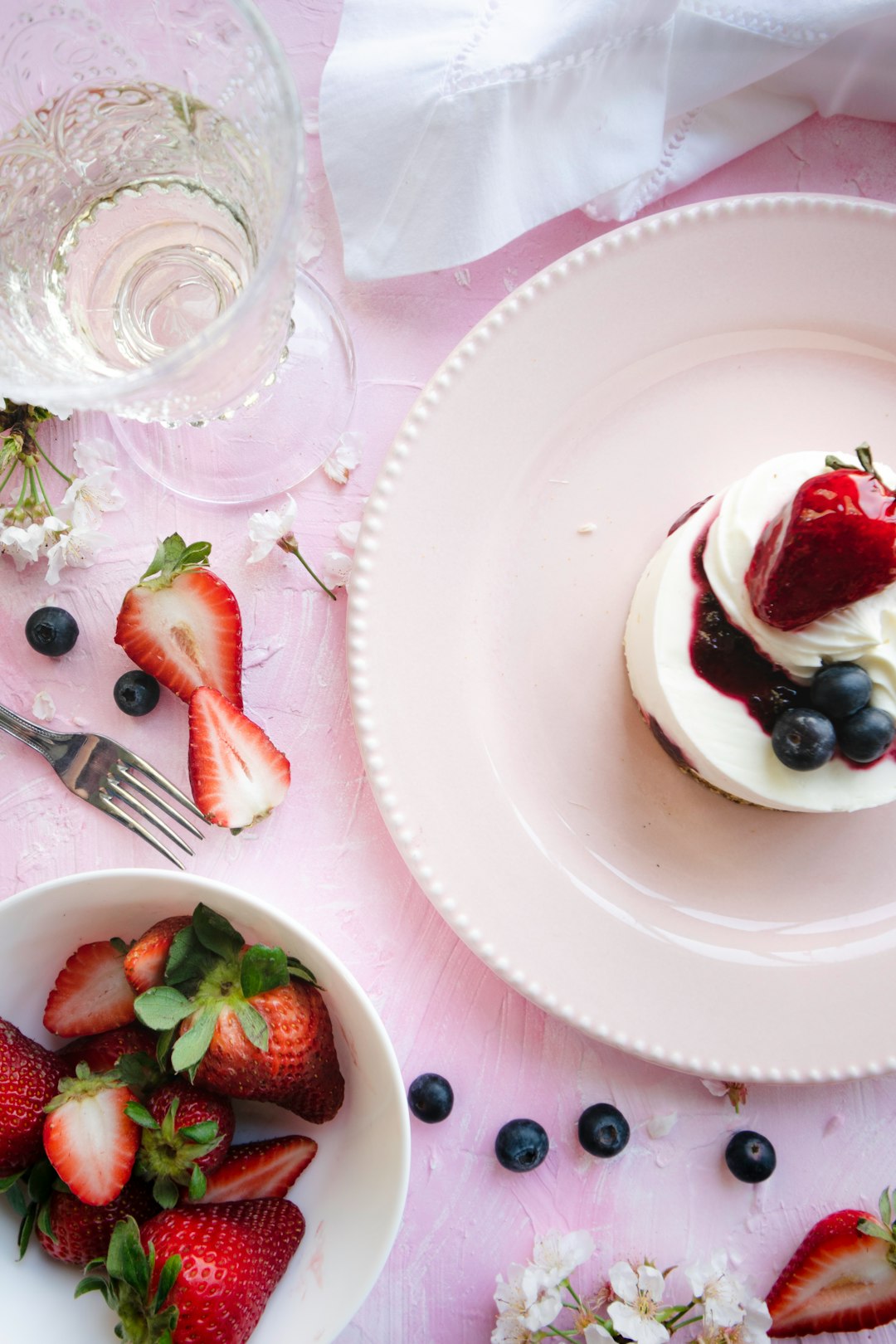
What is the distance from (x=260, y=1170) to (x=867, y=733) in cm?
90

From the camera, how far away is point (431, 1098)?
1.34 metres

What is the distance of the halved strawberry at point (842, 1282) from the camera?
52.5 inches

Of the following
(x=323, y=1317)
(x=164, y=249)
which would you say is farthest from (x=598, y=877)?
(x=164, y=249)

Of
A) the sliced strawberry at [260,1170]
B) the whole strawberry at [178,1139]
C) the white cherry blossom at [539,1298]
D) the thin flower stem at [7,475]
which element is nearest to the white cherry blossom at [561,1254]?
the white cherry blossom at [539,1298]

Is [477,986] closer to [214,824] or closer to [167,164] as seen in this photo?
[214,824]

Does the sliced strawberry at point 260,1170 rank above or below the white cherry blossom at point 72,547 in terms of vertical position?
below

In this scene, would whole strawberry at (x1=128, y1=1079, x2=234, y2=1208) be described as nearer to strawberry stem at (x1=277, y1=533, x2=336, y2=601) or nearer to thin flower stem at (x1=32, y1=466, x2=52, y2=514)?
strawberry stem at (x1=277, y1=533, x2=336, y2=601)

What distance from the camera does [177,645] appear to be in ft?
4.35

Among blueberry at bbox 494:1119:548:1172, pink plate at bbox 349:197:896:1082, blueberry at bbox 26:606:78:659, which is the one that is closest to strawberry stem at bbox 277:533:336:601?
pink plate at bbox 349:197:896:1082

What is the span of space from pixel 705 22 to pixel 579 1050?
1386 mm

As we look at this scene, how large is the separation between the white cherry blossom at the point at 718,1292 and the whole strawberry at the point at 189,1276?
57 centimetres

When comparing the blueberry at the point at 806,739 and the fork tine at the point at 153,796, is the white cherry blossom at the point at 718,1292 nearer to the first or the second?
the blueberry at the point at 806,739

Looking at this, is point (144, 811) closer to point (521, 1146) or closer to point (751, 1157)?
point (521, 1146)

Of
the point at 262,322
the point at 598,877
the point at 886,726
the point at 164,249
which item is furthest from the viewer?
Answer: the point at 598,877
